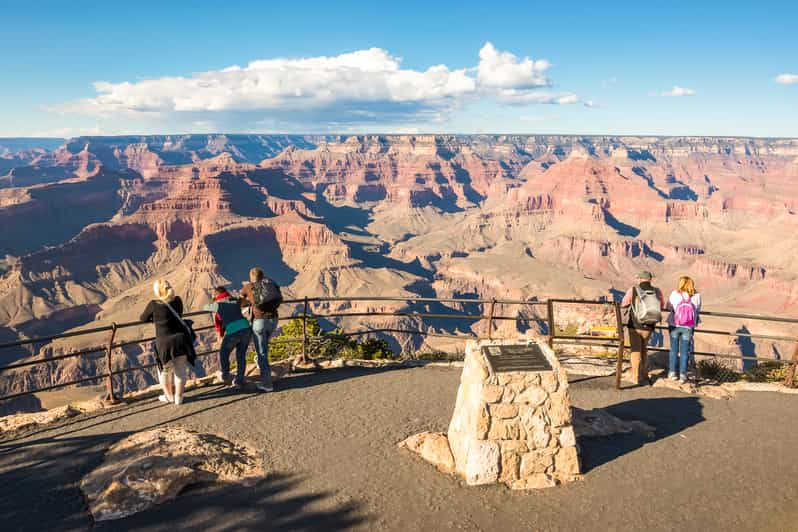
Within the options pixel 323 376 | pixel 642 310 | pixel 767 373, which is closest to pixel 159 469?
pixel 323 376

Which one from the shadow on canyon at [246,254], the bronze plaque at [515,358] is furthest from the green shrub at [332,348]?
the shadow on canyon at [246,254]

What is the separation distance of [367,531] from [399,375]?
5019mm

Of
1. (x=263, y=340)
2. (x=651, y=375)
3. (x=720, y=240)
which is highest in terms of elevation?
(x=263, y=340)

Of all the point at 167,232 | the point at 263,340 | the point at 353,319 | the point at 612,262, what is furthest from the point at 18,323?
the point at 612,262

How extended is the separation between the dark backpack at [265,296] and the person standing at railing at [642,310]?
6843mm

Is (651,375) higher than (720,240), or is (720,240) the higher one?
(651,375)

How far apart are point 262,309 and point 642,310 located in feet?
24.3

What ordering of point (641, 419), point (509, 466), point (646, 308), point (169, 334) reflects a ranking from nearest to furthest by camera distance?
point (509, 466), point (169, 334), point (641, 419), point (646, 308)

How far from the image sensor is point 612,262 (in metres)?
150

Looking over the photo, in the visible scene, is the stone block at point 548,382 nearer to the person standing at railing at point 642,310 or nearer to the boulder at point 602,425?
the boulder at point 602,425

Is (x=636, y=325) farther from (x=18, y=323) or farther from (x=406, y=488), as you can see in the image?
(x=18, y=323)

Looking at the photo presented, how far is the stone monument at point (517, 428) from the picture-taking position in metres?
6.48

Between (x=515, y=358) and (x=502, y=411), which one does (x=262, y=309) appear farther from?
(x=502, y=411)

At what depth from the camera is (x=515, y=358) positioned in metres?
6.95
